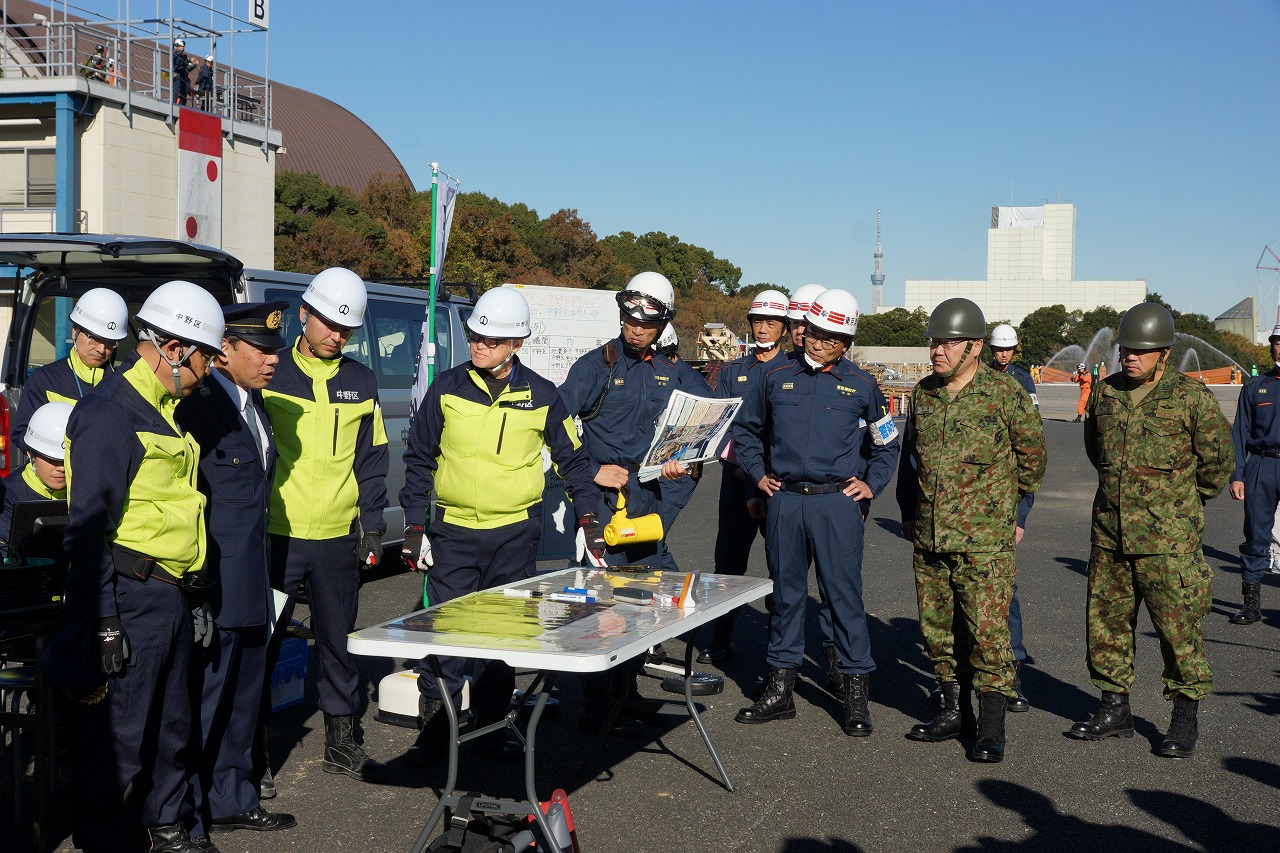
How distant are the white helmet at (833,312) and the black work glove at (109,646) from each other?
381 centimetres

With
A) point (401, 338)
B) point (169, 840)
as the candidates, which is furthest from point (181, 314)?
point (401, 338)

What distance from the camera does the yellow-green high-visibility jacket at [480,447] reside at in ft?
17.7

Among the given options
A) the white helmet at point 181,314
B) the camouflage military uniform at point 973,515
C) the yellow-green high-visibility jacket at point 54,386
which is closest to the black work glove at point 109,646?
the white helmet at point 181,314

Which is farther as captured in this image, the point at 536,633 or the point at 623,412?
the point at 623,412

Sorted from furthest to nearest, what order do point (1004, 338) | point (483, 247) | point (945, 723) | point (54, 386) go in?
point (483, 247) → point (1004, 338) → point (54, 386) → point (945, 723)

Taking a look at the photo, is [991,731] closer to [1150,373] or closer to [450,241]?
[1150,373]

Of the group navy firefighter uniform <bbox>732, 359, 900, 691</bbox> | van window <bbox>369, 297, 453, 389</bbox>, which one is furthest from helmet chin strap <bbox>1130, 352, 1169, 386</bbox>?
van window <bbox>369, 297, 453, 389</bbox>

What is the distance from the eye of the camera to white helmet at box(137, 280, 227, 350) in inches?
161

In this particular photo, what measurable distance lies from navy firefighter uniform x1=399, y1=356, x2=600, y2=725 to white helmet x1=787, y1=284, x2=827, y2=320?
2.75 metres

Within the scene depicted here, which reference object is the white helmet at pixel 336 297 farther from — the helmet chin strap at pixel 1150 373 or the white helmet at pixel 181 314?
the helmet chin strap at pixel 1150 373

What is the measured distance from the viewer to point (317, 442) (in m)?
5.23

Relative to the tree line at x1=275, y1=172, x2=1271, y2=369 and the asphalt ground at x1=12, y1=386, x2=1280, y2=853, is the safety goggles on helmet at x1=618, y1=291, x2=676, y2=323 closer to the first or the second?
the asphalt ground at x1=12, y1=386, x2=1280, y2=853

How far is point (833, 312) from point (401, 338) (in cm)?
465

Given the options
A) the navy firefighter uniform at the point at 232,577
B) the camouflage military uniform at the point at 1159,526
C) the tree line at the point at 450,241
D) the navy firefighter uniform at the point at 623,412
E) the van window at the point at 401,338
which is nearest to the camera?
the navy firefighter uniform at the point at 232,577
